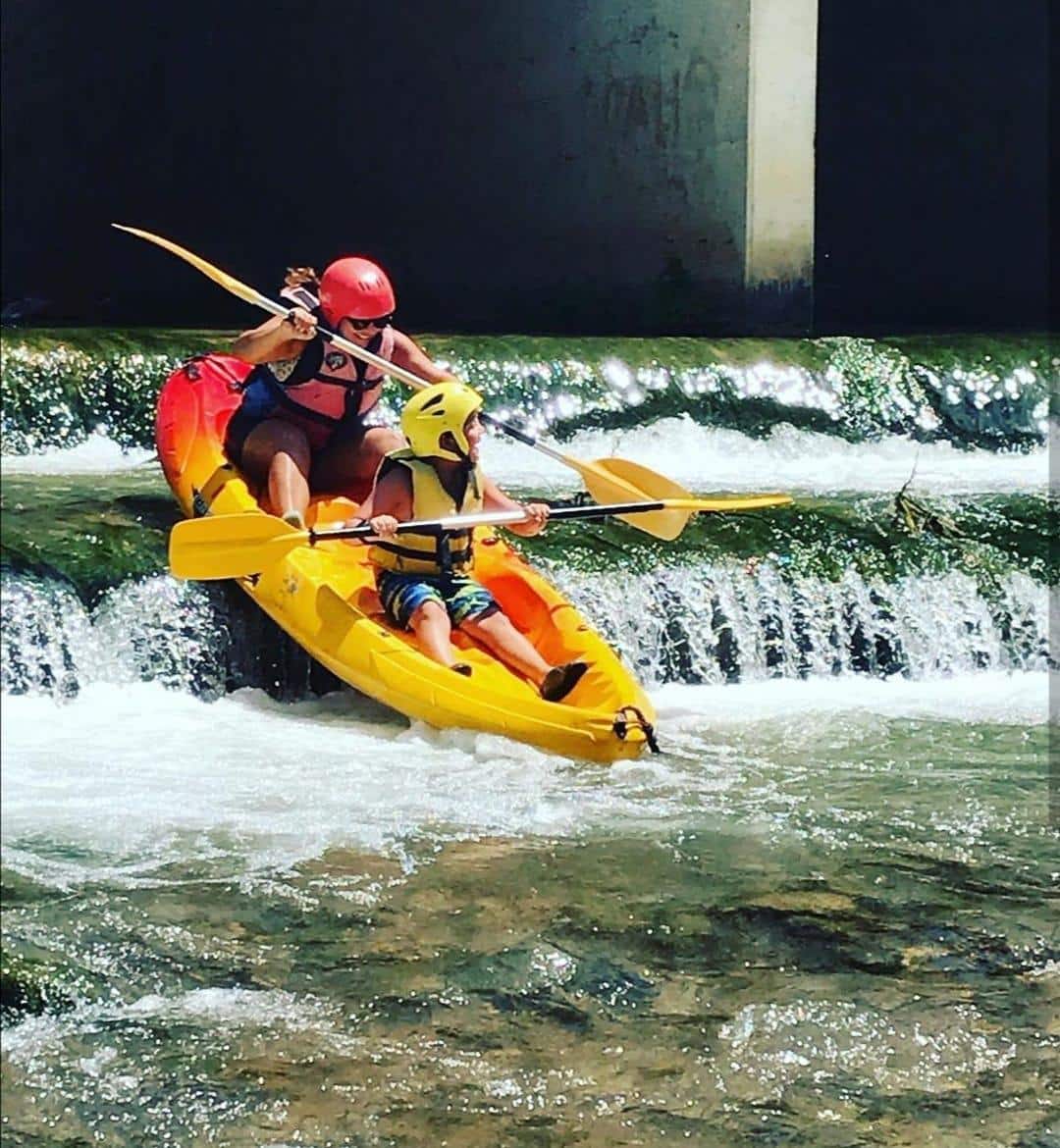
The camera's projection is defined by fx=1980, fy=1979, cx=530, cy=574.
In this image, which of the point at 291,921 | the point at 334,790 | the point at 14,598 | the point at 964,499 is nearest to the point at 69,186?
the point at 14,598

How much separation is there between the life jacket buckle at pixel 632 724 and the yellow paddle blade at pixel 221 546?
0.42 m

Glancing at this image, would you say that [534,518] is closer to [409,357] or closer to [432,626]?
[432,626]

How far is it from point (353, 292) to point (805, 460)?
175 cm

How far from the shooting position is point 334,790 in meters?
1.85

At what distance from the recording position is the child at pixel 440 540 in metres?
2.23

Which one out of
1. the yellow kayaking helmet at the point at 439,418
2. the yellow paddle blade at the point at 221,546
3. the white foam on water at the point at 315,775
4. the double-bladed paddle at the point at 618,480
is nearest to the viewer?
the white foam on water at the point at 315,775

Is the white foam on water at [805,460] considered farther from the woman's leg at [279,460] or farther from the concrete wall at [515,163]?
the woman's leg at [279,460]

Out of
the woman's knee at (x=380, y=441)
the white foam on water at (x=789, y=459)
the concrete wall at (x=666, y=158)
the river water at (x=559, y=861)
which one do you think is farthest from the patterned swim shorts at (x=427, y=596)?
the concrete wall at (x=666, y=158)

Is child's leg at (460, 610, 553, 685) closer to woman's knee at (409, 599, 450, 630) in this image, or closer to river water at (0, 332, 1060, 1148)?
woman's knee at (409, 599, 450, 630)

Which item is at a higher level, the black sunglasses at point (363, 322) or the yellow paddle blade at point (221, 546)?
the black sunglasses at point (363, 322)

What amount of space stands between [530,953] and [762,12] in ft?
11.2

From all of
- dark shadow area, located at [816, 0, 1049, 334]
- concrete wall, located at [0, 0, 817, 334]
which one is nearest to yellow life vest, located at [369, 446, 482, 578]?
concrete wall, located at [0, 0, 817, 334]

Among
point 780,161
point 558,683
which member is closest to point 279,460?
point 558,683

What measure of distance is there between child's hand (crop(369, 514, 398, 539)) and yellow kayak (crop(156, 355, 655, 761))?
12cm
